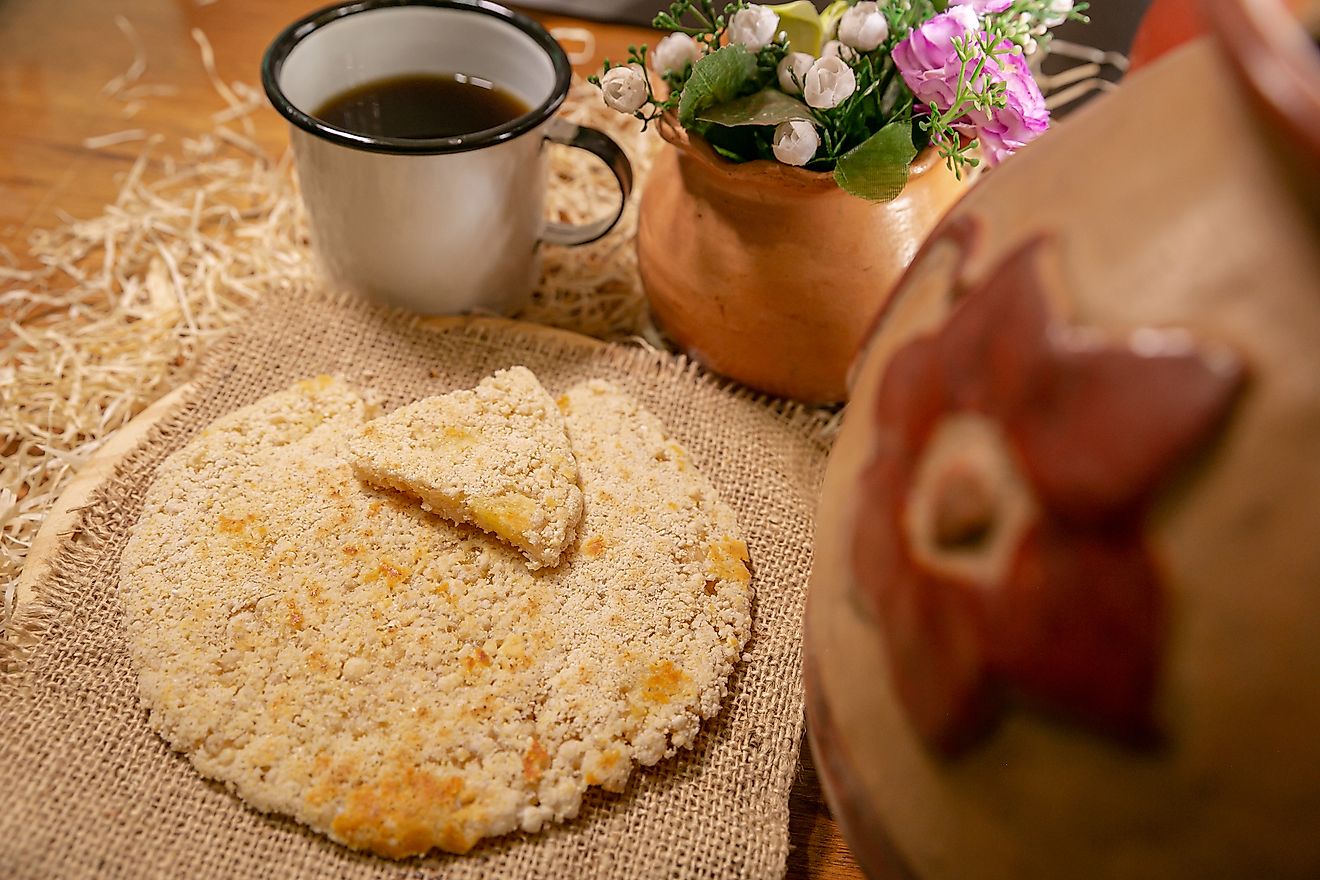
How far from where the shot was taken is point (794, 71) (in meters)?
0.71

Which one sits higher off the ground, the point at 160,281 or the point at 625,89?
the point at 625,89

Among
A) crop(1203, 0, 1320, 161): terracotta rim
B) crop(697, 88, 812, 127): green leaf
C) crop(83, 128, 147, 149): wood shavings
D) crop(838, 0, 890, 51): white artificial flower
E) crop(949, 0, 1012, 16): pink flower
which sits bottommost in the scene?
crop(83, 128, 147, 149): wood shavings

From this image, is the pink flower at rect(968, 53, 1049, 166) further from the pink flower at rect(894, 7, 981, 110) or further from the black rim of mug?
the black rim of mug

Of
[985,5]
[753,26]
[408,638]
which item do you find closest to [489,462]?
[408,638]

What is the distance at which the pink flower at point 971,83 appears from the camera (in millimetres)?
660

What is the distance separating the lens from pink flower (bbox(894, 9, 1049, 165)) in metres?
→ 0.66

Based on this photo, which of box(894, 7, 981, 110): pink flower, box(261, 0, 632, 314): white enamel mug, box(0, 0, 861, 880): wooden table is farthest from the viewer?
box(0, 0, 861, 880): wooden table

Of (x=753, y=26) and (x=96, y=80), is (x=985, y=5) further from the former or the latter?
(x=96, y=80)

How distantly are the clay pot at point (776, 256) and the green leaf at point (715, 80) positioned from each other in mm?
24

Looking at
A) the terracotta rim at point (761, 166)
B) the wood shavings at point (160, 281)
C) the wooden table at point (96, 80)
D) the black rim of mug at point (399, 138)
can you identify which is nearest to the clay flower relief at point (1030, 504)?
the terracotta rim at point (761, 166)

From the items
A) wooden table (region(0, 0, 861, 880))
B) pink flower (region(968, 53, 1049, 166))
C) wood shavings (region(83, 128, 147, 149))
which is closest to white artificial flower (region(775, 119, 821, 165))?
pink flower (region(968, 53, 1049, 166))

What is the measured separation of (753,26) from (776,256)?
15 centimetres

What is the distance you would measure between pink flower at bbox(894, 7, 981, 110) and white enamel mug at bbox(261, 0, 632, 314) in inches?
9.8

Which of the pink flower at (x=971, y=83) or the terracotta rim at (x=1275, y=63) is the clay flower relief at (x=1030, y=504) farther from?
the pink flower at (x=971, y=83)
